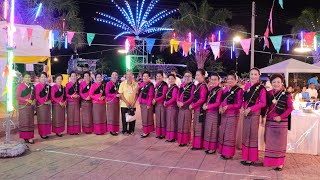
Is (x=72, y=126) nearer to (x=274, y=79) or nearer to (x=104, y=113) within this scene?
(x=104, y=113)

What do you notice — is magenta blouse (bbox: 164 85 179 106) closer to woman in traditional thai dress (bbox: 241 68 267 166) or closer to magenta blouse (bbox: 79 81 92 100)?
woman in traditional thai dress (bbox: 241 68 267 166)

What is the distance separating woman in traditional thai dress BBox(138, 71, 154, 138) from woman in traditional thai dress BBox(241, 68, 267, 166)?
2.55 meters

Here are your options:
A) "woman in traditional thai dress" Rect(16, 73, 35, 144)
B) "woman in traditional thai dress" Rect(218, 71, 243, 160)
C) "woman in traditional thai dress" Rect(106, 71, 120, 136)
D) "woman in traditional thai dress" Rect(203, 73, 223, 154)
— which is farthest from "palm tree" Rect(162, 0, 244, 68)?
"woman in traditional thai dress" Rect(218, 71, 243, 160)

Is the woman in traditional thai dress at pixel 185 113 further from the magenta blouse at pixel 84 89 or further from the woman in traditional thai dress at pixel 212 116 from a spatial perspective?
the magenta blouse at pixel 84 89

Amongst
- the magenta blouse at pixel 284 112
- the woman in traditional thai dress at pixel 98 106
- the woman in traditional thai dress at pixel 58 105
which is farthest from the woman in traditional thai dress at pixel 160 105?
the magenta blouse at pixel 284 112

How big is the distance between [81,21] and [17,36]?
9.51m

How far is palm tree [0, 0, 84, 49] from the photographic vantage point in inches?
668

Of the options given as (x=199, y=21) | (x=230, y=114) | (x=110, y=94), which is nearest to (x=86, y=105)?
(x=110, y=94)

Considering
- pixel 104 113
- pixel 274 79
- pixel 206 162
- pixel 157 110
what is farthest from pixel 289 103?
pixel 104 113

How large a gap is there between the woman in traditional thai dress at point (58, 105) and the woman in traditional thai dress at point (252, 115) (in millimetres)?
4181

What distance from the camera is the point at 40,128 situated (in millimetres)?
7121

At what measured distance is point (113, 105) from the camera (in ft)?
25.0

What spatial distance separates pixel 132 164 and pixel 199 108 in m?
1.71

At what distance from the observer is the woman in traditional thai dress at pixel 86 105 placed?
755cm
